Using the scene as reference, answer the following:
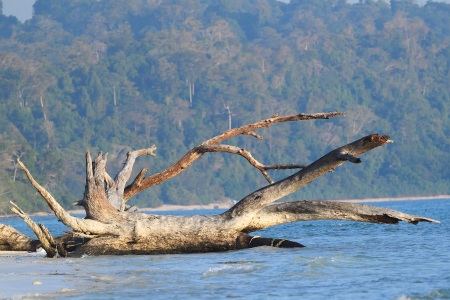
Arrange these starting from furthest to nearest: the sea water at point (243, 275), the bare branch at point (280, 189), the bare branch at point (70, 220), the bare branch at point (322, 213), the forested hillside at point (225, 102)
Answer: the forested hillside at point (225, 102)
the bare branch at point (280, 189)
the bare branch at point (322, 213)
the bare branch at point (70, 220)
the sea water at point (243, 275)

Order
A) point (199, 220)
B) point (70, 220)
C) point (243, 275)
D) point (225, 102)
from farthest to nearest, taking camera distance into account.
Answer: point (225, 102), point (199, 220), point (70, 220), point (243, 275)

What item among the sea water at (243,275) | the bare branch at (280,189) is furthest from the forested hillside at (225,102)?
the bare branch at (280,189)

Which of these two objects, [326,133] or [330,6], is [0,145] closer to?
[326,133]

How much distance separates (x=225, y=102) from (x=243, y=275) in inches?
3930

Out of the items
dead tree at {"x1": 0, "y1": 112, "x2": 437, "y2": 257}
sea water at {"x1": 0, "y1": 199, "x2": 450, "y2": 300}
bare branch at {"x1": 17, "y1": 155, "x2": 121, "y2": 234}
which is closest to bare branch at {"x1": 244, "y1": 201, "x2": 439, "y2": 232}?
dead tree at {"x1": 0, "y1": 112, "x2": 437, "y2": 257}

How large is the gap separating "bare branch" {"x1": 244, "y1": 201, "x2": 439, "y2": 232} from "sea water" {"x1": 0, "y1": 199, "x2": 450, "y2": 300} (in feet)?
2.00

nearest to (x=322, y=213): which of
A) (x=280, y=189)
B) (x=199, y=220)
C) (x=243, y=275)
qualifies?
(x=280, y=189)

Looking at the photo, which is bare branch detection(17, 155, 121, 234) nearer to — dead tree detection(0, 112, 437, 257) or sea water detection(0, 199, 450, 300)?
dead tree detection(0, 112, 437, 257)

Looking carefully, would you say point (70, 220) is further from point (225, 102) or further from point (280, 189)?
point (225, 102)

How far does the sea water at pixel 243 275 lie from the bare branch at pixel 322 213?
0.61 meters

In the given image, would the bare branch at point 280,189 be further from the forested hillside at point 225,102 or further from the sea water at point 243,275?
the forested hillside at point 225,102

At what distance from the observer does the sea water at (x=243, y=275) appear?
1252 centimetres

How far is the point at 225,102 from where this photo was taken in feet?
374

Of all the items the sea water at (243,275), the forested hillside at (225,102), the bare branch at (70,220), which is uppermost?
the forested hillside at (225,102)
